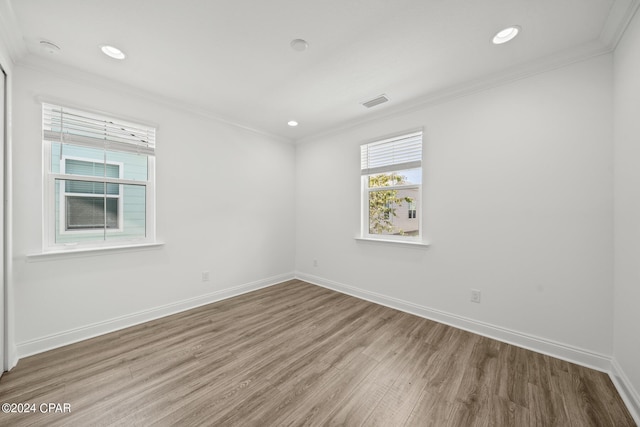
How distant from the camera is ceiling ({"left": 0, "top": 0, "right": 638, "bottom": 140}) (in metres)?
1.66

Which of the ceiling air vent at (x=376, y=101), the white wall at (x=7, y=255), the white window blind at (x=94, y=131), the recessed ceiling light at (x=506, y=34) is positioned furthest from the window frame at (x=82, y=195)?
the recessed ceiling light at (x=506, y=34)

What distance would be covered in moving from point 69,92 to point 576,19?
169 inches

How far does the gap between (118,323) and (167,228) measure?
1.10 metres

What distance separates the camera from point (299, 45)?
6.61 feet

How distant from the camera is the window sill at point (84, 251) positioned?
220 cm

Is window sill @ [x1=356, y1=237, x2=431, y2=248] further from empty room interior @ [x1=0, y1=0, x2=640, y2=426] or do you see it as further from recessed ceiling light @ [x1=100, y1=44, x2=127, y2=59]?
recessed ceiling light @ [x1=100, y1=44, x2=127, y2=59]

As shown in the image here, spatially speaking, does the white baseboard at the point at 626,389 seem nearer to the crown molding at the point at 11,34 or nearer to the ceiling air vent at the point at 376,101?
the ceiling air vent at the point at 376,101

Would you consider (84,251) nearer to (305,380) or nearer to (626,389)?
(305,380)

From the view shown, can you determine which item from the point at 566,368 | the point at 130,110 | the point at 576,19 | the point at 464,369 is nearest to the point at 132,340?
the point at 130,110

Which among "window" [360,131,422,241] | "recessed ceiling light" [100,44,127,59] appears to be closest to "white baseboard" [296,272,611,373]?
"window" [360,131,422,241]

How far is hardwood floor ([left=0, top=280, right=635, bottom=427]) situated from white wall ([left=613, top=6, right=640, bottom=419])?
0.92 ft

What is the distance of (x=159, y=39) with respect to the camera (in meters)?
1.96

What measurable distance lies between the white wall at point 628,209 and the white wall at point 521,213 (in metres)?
0.11

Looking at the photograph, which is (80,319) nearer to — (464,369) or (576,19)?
(464,369)
